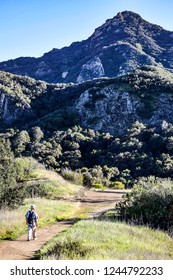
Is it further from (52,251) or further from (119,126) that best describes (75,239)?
(119,126)

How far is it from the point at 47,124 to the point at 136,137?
28.7m

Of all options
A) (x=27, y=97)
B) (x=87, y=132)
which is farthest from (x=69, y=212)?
(x=27, y=97)

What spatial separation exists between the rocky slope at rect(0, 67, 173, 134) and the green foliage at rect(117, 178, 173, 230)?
208 feet

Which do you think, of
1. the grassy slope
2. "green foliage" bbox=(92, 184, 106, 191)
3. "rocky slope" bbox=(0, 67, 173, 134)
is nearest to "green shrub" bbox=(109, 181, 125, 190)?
"green foliage" bbox=(92, 184, 106, 191)

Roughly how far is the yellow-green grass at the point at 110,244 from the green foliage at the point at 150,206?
295 cm

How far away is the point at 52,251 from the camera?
14.6 m

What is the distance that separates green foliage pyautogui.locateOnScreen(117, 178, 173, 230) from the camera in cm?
2208

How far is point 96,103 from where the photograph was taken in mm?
105188

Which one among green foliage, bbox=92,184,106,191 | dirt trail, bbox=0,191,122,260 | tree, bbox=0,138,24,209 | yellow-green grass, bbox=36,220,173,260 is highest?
A: tree, bbox=0,138,24,209

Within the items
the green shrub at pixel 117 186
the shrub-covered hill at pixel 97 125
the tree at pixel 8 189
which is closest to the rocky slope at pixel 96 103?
the shrub-covered hill at pixel 97 125

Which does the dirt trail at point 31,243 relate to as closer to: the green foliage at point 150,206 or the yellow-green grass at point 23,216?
the yellow-green grass at point 23,216

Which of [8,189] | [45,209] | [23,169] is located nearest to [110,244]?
[45,209]

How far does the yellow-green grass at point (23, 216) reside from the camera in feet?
68.6

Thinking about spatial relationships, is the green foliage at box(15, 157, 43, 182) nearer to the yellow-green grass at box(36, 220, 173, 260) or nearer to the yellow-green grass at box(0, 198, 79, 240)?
the yellow-green grass at box(0, 198, 79, 240)
